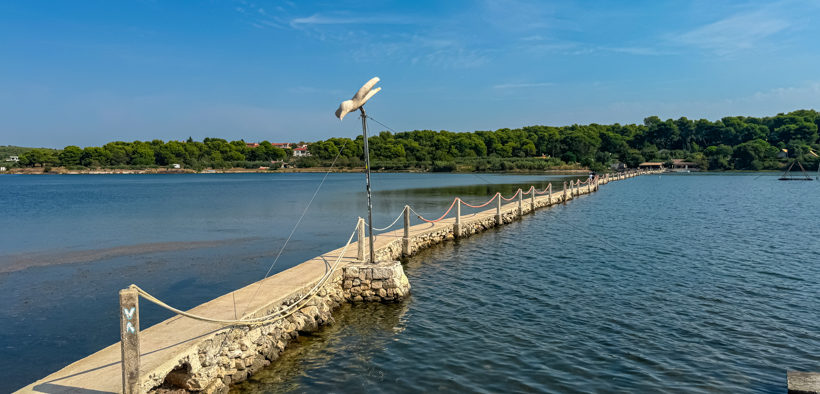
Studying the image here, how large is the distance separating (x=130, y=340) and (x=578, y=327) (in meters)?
8.34

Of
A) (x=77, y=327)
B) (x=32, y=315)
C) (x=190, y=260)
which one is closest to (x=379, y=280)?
(x=77, y=327)

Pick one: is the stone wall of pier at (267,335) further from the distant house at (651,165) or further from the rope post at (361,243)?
the distant house at (651,165)

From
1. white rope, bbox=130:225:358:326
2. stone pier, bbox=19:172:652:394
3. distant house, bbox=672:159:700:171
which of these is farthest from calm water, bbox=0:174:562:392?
distant house, bbox=672:159:700:171

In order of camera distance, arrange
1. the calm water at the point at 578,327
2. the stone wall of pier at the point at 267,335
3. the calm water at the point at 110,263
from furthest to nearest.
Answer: the calm water at the point at 110,263 < the calm water at the point at 578,327 < the stone wall of pier at the point at 267,335

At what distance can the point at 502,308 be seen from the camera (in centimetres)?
1169

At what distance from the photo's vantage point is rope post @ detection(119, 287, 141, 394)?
19.1 ft

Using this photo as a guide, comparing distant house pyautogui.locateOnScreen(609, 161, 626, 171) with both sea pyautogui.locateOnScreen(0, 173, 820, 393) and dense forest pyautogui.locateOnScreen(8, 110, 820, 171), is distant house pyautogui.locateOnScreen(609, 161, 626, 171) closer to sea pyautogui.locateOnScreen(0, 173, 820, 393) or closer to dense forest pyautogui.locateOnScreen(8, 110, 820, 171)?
dense forest pyautogui.locateOnScreen(8, 110, 820, 171)

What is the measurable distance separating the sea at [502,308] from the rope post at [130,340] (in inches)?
80.7

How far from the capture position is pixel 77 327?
10414 millimetres

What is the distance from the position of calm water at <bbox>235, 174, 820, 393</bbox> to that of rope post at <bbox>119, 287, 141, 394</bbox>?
79.3 inches

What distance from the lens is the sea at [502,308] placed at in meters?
8.16

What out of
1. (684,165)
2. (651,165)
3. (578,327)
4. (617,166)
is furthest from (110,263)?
(684,165)

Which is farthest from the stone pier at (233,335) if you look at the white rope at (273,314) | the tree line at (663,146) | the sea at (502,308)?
the tree line at (663,146)

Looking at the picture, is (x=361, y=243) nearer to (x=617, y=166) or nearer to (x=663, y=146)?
(x=617, y=166)
